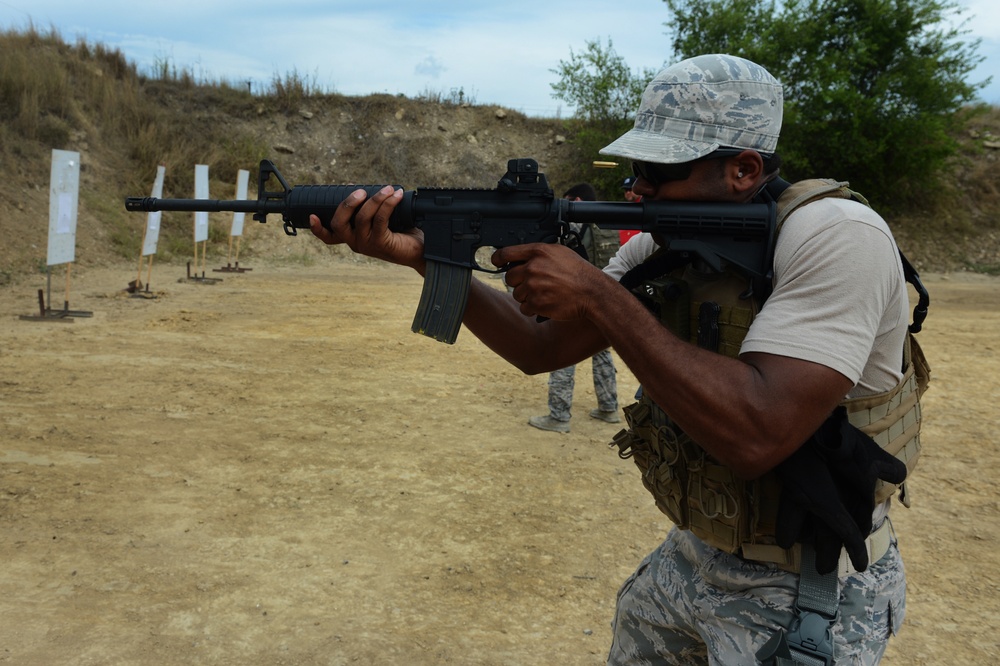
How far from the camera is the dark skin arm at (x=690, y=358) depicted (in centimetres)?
151

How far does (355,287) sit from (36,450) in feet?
31.1

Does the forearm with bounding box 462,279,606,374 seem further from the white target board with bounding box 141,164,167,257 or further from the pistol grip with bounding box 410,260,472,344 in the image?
the white target board with bounding box 141,164,167,257

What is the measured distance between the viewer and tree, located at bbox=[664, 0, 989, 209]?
20750 millimetres

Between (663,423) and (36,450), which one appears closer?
(663,423)

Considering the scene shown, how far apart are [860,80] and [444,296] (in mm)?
22732

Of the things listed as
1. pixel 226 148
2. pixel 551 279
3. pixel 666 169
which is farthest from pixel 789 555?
pixel 226 148

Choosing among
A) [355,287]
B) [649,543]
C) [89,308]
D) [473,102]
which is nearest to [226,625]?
[649,543]

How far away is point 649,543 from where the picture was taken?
435cm

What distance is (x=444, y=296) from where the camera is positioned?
228 cm

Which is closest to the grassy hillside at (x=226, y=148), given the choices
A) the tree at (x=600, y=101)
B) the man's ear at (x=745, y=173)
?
the tree at (x=600, y=101)

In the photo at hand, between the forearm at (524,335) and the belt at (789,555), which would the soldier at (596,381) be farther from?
the belt at (789,555)

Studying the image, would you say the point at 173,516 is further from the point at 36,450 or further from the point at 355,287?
the point at 355,287

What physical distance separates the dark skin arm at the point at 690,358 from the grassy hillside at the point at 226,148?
13413 mm

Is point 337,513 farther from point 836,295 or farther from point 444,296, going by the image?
point 836,295
